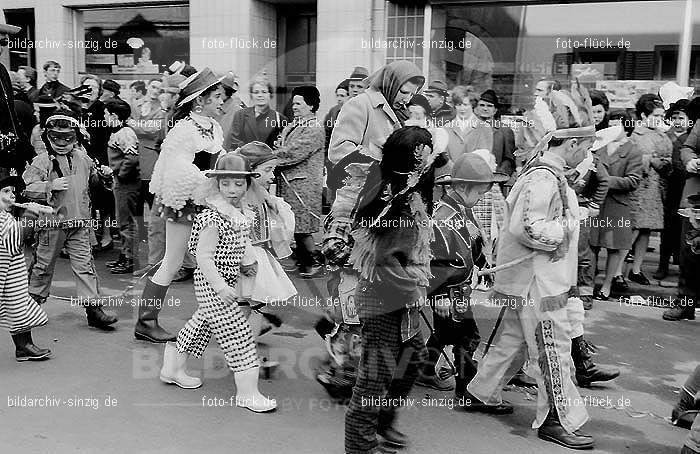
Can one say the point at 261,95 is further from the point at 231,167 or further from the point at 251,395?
the point at 251,395

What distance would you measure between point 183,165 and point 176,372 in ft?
4.72

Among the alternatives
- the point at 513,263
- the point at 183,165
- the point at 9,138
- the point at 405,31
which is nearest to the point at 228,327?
the point at 183,165

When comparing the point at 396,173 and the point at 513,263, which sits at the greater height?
the point at 396,173

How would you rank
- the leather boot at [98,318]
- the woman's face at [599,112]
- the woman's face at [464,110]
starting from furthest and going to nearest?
the woman's face at [464,110] < the woman's face at [599,112] < the leather boot at [98,318]

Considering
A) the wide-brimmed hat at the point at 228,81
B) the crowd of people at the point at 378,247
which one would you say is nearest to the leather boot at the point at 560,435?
the crowd of people at the point at 378,247

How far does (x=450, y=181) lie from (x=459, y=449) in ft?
5.03

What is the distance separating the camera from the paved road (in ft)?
13.1

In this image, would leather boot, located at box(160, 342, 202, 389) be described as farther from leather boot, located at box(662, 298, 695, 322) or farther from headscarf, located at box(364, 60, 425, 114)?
leather boot, located at box(662, 298, 695, 322)

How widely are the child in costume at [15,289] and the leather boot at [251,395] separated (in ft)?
5.32

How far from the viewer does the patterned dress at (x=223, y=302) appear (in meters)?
4.37

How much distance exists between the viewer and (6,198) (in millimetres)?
5039

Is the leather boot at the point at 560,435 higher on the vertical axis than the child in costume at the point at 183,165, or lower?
lower

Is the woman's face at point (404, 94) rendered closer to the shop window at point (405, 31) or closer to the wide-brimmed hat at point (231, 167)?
the wide-brimmed hat at point (231, 167)

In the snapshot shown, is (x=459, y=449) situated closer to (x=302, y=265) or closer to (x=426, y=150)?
(x=426, y=150)
